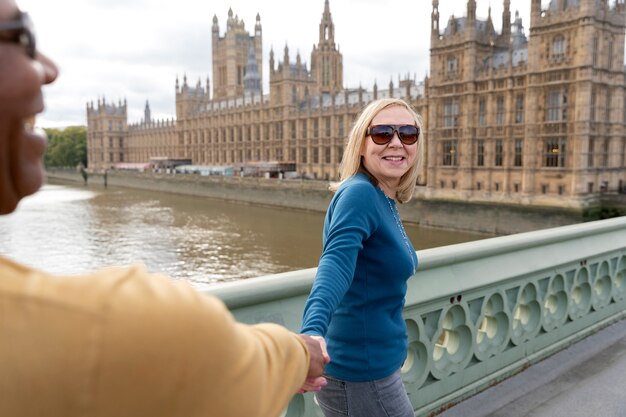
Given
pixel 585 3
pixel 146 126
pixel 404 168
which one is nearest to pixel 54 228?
pixel 585 3

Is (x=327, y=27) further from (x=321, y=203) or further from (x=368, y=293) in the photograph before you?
(x=368, y=293)

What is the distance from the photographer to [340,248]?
1579mm

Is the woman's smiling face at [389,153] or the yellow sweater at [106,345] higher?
the woman's smiling face at [389,153]

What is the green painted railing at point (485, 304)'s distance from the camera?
6.80ft

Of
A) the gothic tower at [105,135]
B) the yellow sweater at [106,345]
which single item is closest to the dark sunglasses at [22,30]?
the yellow sweater at [106,345]

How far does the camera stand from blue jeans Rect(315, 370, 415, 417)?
172 cm

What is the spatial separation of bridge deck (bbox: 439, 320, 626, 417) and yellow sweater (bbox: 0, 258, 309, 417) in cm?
221

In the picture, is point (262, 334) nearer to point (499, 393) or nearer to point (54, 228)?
point (499, 393)

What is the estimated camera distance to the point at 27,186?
771mm

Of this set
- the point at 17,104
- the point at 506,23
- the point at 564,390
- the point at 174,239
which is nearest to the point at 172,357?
the point at 17,104

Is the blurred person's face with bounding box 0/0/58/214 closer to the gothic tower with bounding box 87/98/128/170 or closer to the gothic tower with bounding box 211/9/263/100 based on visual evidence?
the gothic tower with bounding box 211/9/263/100

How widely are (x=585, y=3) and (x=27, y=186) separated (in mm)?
27874

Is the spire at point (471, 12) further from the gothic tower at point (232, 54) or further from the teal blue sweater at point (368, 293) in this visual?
the gothic tower at point (232, 54)

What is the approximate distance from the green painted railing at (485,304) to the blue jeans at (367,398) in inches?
14.7
